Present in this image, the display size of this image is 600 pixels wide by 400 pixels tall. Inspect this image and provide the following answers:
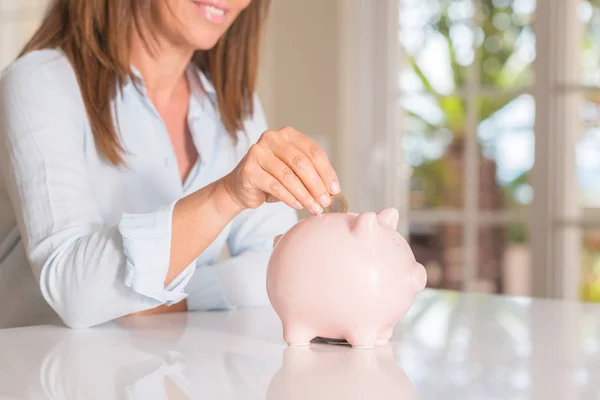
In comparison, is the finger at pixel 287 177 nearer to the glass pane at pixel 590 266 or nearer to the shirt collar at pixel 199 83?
the shirt collar at pixel 199 83

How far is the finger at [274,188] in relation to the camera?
930 millimetres

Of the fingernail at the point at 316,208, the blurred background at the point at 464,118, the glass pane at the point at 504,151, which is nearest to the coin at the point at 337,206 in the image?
the fingernail at the point at 316,208

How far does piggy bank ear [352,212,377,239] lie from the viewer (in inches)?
35.7

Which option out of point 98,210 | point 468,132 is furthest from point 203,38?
point 468,132

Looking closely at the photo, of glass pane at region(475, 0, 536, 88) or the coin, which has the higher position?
glass pane at region(475, 0, 536, 88)

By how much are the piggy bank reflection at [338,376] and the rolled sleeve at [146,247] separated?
21 cm

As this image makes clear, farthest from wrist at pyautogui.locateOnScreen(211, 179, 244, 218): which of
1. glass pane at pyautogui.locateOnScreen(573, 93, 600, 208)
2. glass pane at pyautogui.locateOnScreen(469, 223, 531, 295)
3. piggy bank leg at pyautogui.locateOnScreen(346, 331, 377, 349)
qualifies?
glass pane at pyautogui.locateOnScreen(469, 223, 531, 295)

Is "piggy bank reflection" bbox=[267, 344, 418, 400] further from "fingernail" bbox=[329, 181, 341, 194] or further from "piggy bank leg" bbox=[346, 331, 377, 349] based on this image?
"fingernail" bbox=[329, 181, 341, 194]

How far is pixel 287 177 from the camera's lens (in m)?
0.92

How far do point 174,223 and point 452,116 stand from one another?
8.89 ft

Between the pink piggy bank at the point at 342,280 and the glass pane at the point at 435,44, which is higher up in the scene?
the glass pane at the point at 435,44

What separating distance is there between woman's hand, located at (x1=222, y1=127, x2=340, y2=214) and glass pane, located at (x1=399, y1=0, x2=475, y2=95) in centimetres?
272

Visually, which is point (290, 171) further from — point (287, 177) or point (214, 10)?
point (214, 10)

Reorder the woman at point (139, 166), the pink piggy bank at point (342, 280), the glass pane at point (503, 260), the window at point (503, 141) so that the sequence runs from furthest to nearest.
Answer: the glass pane at point (503, 260)
the window at point (503, 141)
the woman at point (139, 166)
the pink piggy bank at point (342, 280)
